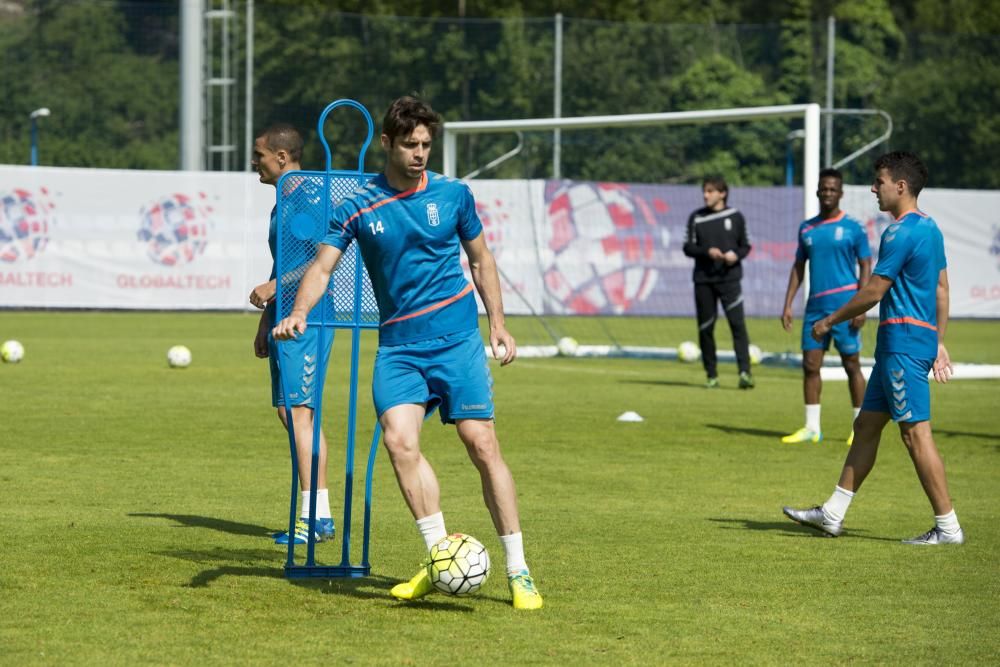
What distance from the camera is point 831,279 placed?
526 inches

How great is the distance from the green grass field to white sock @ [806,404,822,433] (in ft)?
1.13

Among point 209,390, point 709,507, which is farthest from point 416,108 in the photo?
point 209,390

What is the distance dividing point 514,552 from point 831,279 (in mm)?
7171

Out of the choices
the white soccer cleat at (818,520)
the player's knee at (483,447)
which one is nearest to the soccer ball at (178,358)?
the white soccer cleat at (818,520)

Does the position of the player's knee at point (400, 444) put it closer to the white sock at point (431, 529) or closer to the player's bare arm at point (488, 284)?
the white sock at point (431, 529)

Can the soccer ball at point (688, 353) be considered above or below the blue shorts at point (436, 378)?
below

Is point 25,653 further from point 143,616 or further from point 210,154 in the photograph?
point 210,154

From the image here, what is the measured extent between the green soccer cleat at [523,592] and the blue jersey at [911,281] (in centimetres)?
287

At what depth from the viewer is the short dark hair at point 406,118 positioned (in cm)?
659

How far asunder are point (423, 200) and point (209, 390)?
34.3 ft

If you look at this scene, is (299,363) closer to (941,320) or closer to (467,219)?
(467,219)

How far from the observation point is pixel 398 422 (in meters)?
6.73

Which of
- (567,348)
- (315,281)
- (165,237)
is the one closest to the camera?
(315,281)

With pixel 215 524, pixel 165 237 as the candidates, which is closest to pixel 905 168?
pixel 215 524
